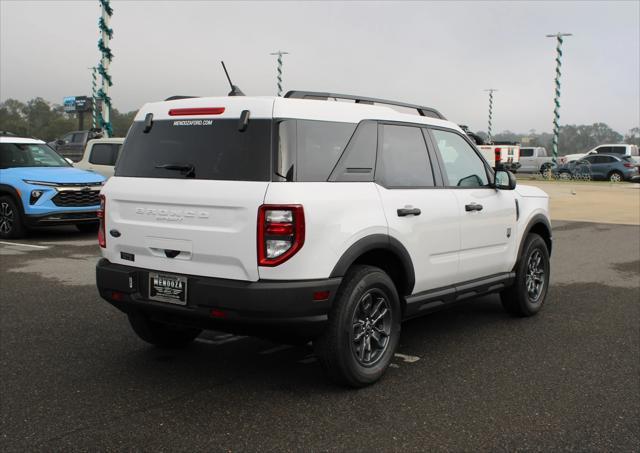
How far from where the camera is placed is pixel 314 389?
443 cm

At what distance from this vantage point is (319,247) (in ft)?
13.1

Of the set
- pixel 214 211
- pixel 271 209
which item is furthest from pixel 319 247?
pixel 214 211

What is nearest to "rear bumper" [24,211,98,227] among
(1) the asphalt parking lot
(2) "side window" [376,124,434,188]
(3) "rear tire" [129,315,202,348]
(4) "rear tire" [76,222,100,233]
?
(4) "rear tire" [76,222,100,233]

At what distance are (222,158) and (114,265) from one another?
1.11m

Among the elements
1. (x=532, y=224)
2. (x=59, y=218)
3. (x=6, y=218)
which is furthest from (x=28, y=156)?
(x=532, y=224)

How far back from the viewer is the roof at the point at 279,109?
4.14 m

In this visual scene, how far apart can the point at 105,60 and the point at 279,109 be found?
57.0 ft

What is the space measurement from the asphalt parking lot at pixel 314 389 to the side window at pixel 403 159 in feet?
4.51

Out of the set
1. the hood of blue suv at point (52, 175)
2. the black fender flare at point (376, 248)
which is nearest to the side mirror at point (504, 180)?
the black fender flare at point (376, 248)

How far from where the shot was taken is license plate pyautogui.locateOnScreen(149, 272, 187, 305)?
4.14m

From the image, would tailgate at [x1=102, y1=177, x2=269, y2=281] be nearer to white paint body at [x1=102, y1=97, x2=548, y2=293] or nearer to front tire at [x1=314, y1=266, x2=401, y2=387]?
white paint body at [x1=102, y1=97, x2=548, y2=293]

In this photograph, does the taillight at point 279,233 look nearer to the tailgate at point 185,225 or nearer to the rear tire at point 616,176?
the tailgate at point 185,225

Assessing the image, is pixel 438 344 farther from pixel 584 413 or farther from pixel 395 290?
pixel 584 413

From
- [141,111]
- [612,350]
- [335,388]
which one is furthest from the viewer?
[612,350]
